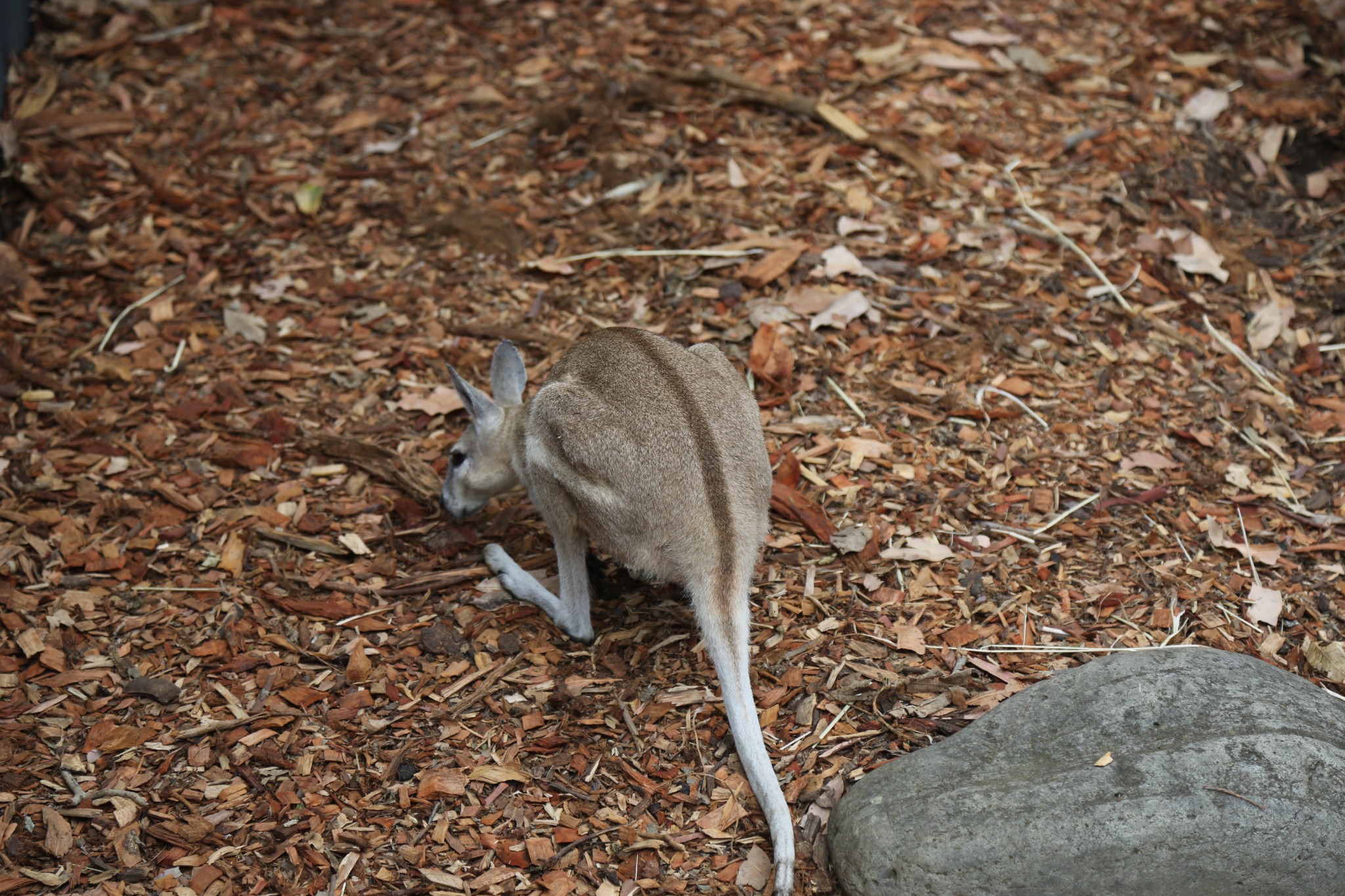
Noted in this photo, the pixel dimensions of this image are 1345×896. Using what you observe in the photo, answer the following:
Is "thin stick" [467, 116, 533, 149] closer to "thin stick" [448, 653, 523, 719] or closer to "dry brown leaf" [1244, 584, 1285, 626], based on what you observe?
"thin stick" [448, 653, 523, 719]

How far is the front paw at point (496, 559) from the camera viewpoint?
5277mm

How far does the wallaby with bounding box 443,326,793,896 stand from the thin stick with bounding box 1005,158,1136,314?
256 centimetres

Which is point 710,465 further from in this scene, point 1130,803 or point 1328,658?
point 1328,658

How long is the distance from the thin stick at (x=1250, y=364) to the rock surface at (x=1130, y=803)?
2.41m

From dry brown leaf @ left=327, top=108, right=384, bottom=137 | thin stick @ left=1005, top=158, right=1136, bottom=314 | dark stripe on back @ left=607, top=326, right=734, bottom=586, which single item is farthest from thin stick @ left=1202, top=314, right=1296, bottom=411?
dry brown leaf @ left=327, top=108, right=384, bottom=137

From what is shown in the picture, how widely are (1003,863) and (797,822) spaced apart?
78cm

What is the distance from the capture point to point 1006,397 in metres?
5.87

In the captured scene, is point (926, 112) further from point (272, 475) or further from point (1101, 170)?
point (272, 475)

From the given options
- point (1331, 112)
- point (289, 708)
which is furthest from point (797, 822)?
point (1331, 112)

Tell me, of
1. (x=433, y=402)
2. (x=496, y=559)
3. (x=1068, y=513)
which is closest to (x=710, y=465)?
(x=496, y=559)

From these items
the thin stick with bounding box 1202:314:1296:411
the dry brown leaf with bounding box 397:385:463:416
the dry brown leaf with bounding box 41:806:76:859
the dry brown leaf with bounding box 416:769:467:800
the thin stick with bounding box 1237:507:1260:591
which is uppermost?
the thin stick with bounding box 1202:314:1296:411

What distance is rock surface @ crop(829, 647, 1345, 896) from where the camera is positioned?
11.8ft

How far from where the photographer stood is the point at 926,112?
757cm

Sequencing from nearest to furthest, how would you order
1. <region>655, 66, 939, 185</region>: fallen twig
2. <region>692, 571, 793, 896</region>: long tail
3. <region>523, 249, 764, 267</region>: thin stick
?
<region>692, 571, 793, 896</region>: long tail
<region>523, 249, 764, 267</region>: thin stick
<region>655, 66, 939, 185</region>: fallen twig
